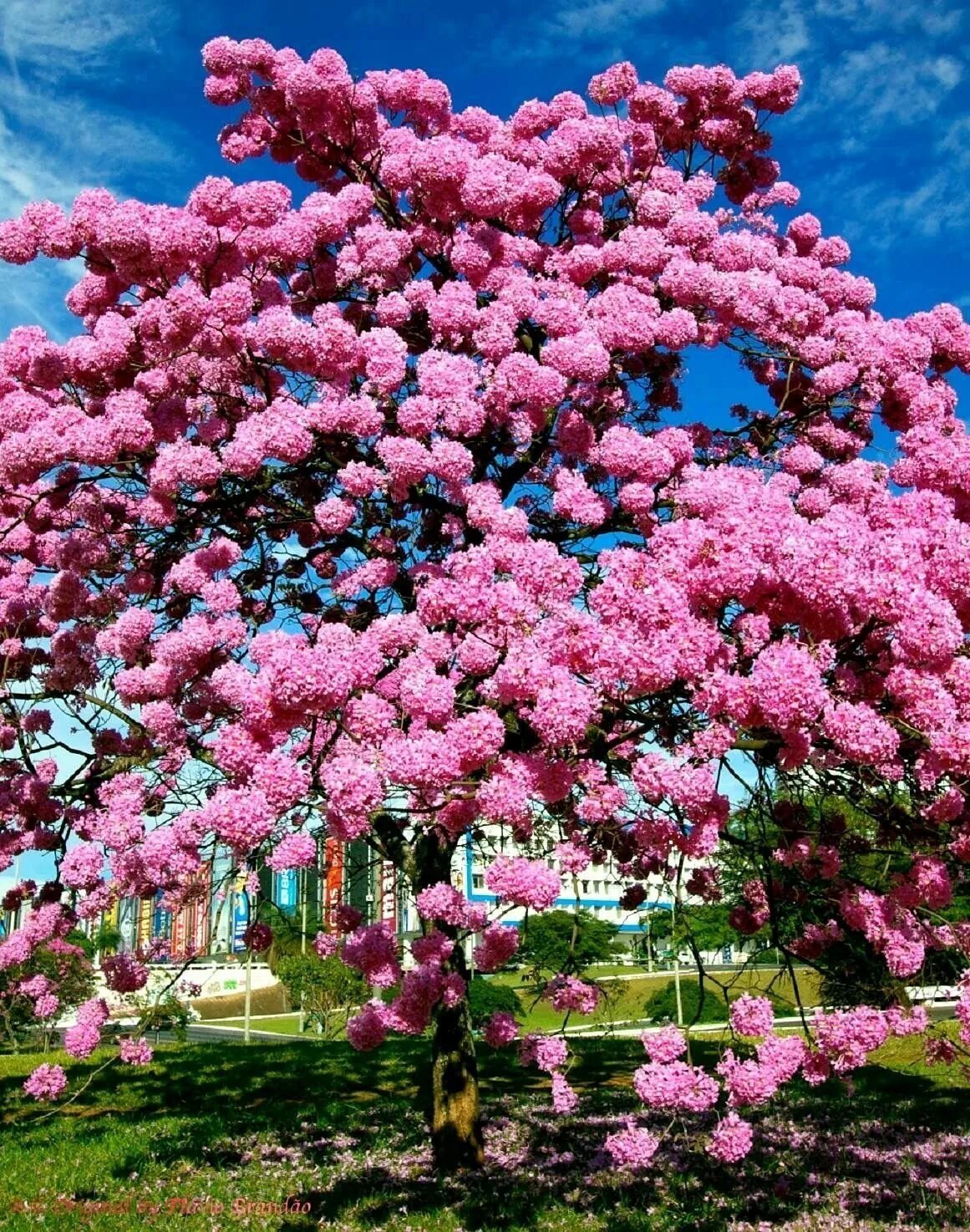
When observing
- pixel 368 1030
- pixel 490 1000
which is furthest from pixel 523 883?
pixel 490 1000

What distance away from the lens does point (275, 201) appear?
28.2ft

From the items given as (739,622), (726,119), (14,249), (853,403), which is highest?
(726,119)

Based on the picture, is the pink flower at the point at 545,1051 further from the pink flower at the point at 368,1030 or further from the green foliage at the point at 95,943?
the green foliage at the point at 95,943

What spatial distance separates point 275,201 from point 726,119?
5204 mm

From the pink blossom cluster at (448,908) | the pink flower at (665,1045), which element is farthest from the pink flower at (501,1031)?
the pink flower at (665,1045)

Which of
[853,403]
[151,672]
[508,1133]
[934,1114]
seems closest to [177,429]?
[151,672]

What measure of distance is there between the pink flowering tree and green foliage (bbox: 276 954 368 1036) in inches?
737

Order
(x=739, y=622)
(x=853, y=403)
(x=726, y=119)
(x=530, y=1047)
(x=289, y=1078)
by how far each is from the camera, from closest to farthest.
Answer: (x=739, y=622) → (x=530, y=1047) → (x=853, y=403) → (x=726, y=119) → (x=289, y=1078)

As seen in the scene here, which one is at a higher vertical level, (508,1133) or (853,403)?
(853,403)

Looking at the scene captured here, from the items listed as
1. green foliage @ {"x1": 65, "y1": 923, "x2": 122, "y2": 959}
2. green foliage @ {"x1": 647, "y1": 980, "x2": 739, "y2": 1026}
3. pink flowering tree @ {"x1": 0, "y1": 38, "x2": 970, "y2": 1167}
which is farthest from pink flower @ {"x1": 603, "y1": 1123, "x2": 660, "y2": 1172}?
green foliage @ {"x1": 647, "y1": 980, "x2": 739, "y2": 1026}

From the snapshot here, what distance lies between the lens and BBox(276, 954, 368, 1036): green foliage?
27.5m

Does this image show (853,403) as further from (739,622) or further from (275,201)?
(275,201)

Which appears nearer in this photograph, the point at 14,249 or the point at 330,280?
the point at 14,249

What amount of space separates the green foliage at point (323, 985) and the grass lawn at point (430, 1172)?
12.2 metres
